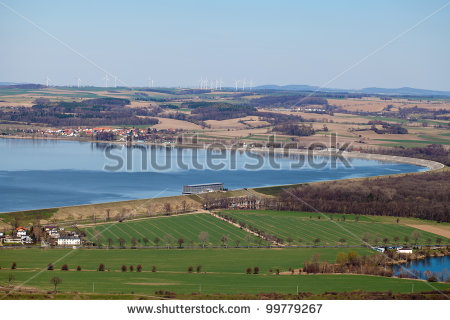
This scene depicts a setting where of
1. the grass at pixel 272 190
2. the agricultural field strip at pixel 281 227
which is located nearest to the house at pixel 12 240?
the agricultural field strip at pixel 281 227

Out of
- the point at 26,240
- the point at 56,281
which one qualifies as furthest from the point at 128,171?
the point at 56,281

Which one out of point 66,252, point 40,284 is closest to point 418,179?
point 66,252

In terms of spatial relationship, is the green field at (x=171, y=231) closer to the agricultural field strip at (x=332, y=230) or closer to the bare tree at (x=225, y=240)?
the bare tree at (x=225, y=240)

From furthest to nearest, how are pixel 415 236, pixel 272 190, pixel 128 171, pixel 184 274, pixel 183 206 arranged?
pixel 128 171 < pixel 272 190 < pixel 183 206 < pixel 415 236 < pixel 184 274

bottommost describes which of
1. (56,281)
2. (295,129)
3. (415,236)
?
(415,236)

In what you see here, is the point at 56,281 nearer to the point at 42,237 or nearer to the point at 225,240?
the point at 42,237
